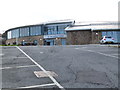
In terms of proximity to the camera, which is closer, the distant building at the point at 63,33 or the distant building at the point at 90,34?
the distant building at the point at 90,34

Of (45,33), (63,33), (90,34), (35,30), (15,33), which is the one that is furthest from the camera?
(15,33)

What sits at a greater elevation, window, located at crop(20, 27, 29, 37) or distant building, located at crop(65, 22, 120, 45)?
window, located at crop(20, 27, 29, 37)

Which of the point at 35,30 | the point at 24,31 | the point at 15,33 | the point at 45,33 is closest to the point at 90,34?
the point at 45,33

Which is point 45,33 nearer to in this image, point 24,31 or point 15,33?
point 24,31

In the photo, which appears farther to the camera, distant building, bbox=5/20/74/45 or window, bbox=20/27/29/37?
window, bbox=20/27/29/37

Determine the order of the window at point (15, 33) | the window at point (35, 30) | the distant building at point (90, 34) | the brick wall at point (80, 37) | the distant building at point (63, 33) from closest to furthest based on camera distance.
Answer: the distant building at point (90, 34), the distant building at point (63, 33), the brick wall at point (80, 37), the window at point (35, 30), the window at point (15, 33)

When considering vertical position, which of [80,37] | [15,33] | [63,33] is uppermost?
[15,33]

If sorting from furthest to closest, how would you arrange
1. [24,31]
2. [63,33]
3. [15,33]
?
[15,33]
[24,31]
[63,33]

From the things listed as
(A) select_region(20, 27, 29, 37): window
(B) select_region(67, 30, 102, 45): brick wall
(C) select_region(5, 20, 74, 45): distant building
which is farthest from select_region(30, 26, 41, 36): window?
(B) select_region(67, 30, 102, 45): brick wall

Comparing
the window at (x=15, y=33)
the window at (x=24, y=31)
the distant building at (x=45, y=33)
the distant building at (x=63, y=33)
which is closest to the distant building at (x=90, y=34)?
the distant building at (x=63, y=33)

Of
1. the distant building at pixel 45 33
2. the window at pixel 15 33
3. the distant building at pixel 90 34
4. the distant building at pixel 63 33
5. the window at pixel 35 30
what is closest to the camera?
the distant building at pixel 90 34

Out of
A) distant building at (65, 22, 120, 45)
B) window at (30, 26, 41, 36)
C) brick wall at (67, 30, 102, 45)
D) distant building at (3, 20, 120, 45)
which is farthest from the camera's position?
window at (30, 26, 41, 36)

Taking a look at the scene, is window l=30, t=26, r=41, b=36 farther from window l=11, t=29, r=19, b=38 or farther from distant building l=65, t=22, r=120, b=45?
distant building l=65, t=22, r=120, b=45

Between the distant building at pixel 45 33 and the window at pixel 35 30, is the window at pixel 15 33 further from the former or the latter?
the window at pixel 35 30
